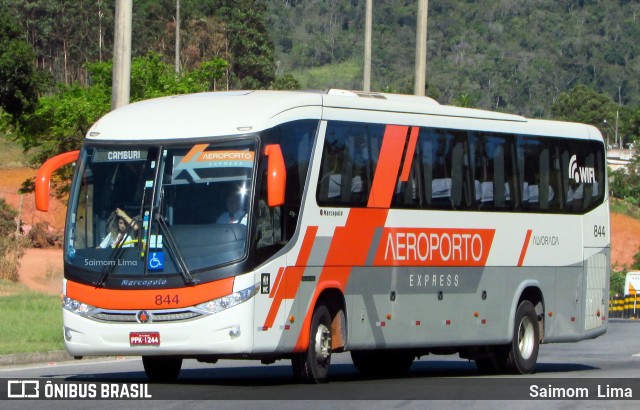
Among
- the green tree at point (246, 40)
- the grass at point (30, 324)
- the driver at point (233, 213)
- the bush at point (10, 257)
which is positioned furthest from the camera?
the green tree at point (246, 40)

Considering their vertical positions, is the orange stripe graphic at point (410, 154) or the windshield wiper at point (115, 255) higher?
the orange stripe graphic at point (410, 154)

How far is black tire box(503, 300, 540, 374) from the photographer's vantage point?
19.2 metres

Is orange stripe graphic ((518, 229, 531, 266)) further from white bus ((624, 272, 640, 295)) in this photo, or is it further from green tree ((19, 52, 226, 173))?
white bus ((624, 272, 640, 295))

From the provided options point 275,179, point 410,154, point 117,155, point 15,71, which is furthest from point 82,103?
point 275,179

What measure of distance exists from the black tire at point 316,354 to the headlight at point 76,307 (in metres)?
2.42

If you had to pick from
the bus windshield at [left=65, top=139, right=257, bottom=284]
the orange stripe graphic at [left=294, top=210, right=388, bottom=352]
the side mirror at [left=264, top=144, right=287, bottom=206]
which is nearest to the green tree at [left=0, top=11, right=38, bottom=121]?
the orange stripe graphic at [left=294, top=210, right=388, bottom=352]

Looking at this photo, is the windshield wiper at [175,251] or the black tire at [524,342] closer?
the windshield wiper at [175,251]

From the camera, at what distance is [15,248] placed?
5234cm

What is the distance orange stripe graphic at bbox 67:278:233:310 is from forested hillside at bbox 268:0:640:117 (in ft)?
455

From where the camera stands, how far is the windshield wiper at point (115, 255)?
15.0 m

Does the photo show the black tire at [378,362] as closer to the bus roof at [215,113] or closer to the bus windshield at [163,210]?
the bus roof at [215,113]

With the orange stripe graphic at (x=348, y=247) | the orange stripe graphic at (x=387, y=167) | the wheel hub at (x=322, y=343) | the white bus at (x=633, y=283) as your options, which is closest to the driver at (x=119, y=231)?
the orange stripe graphic at (x=348, y=247)

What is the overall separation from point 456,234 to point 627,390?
3.19m

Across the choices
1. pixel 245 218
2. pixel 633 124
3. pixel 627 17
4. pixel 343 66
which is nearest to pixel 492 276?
pixel 245 218
